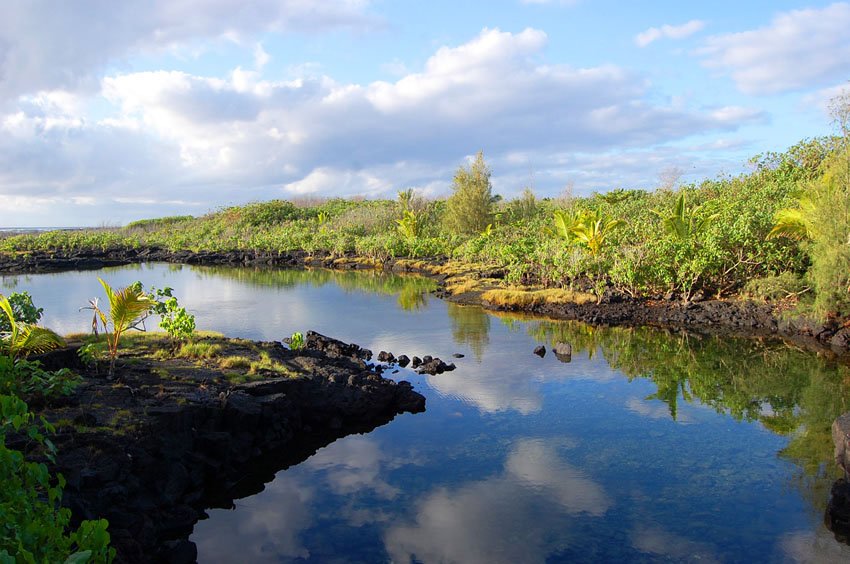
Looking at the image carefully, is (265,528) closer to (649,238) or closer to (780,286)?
(780,286)

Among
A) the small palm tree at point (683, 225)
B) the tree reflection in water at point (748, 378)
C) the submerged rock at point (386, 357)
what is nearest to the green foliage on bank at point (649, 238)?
the small palm tree at point (683, 225)

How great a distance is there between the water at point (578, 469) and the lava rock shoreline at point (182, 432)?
0.43 meters

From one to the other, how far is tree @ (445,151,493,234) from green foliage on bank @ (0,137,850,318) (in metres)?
0.08

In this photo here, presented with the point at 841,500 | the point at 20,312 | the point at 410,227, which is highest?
the point at 410,227

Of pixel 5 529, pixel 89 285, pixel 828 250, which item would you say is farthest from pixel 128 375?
pixel 89 285

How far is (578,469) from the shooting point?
908 centimetres

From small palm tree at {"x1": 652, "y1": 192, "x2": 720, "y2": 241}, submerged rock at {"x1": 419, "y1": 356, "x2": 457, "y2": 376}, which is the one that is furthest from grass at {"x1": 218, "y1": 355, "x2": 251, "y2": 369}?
small palm tree at {"x1": 652, "y1": 192, "x2": 720, "y2": 241}

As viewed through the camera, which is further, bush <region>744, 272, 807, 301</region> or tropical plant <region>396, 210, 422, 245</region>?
tropical plant <region>396, 210, 422, 245</region>

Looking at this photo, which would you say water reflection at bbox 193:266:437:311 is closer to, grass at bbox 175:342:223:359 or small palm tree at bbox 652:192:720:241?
small palm tree at bbox 652:192:720:241

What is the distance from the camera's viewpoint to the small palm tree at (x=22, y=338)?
8.70m

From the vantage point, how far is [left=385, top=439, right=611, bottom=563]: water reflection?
23.2 ft

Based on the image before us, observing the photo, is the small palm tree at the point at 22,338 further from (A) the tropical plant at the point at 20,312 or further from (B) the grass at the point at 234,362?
(B) the grass at the point at 234,362

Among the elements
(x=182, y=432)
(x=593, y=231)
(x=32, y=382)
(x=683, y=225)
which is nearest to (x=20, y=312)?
(x=32, y=382)

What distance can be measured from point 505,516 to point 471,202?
3642 cm
